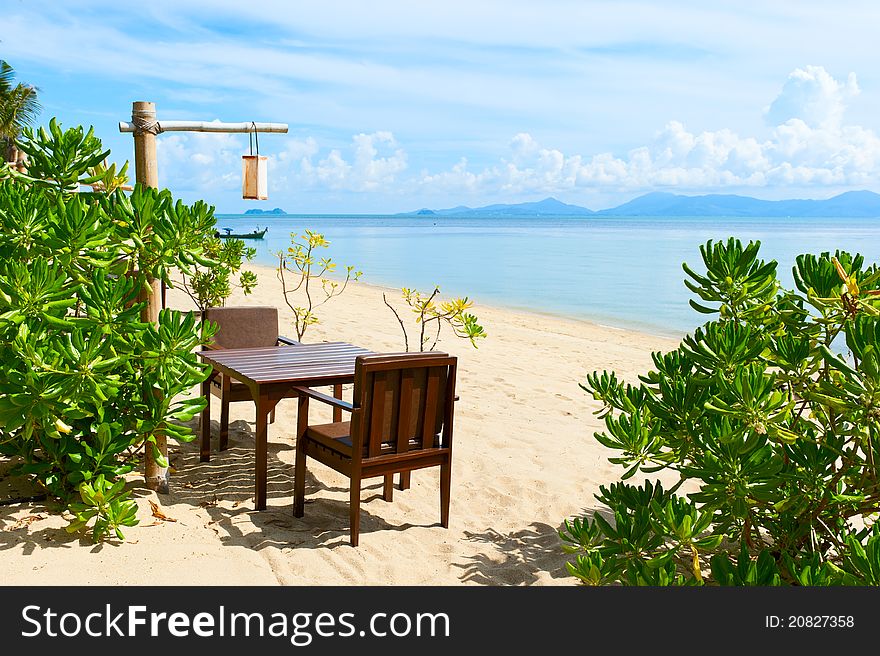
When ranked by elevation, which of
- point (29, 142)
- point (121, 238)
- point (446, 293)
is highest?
point (29, 142)

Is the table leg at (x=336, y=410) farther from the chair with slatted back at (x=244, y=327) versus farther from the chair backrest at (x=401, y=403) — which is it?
the chair backrest at (x=401, y=403)

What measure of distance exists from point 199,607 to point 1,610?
646 millimetres

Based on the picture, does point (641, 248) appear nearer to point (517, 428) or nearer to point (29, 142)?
point (517, 428)

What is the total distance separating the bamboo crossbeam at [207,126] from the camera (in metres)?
3.99

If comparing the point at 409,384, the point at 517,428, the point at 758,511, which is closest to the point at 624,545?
the point at 758,511

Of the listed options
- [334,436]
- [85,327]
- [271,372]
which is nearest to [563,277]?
[271,372]

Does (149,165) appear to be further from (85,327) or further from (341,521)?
(341,521)

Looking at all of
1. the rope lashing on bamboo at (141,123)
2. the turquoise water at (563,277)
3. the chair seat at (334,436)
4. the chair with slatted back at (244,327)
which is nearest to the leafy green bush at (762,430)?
the chair seat at (334,436)

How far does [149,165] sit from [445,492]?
7.34 ft

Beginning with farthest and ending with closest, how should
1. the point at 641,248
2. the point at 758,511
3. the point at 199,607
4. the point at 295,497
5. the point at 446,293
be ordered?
the point at 641,248 < the point at 446,293 < the point at 295,497 < the point at 758,511 < the point at 199,607

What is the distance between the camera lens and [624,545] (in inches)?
105

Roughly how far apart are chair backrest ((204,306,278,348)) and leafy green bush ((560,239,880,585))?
3100 mm

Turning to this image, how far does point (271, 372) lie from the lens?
160 inches

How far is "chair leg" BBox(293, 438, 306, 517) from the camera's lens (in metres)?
3.78
